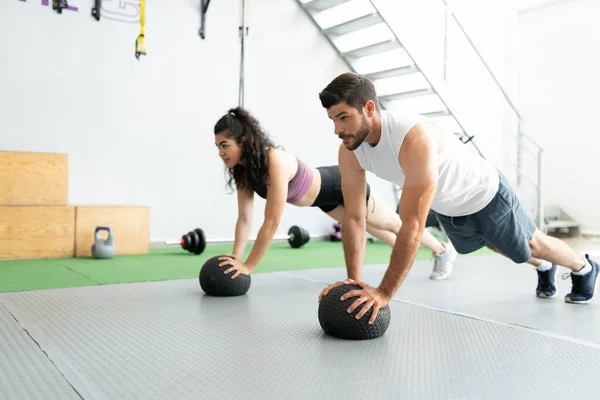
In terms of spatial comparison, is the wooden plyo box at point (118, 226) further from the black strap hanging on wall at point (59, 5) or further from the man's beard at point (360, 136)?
the man's beard at point (360, 136)

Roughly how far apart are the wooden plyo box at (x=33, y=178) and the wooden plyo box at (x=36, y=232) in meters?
0.08

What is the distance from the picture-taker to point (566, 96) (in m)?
5.76

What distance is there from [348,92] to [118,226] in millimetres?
2800

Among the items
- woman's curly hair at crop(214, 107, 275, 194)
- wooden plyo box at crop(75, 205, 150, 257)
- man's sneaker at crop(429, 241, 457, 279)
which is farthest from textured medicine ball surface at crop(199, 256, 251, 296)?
wooden plyo box at crop(75, 205, 150, 257)

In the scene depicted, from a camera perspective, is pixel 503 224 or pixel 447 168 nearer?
pixel 447 168

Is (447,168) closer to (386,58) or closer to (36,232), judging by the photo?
(36,232)

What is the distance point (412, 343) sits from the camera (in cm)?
157

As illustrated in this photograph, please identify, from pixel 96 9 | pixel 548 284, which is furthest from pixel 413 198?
pixel 96 9

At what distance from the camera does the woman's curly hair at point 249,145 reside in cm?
232

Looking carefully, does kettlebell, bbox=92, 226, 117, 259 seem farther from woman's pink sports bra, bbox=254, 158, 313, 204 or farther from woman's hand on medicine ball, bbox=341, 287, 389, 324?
woman's hand on medicine ball, bbox=341, 287, 389, 324

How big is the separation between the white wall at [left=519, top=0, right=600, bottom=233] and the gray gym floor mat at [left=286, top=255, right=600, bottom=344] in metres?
2.69

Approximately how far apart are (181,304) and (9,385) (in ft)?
3.18

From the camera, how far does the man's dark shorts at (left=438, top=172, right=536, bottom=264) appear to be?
1.91 metres

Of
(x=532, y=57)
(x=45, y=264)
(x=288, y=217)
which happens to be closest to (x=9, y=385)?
(x=45, y=264)
